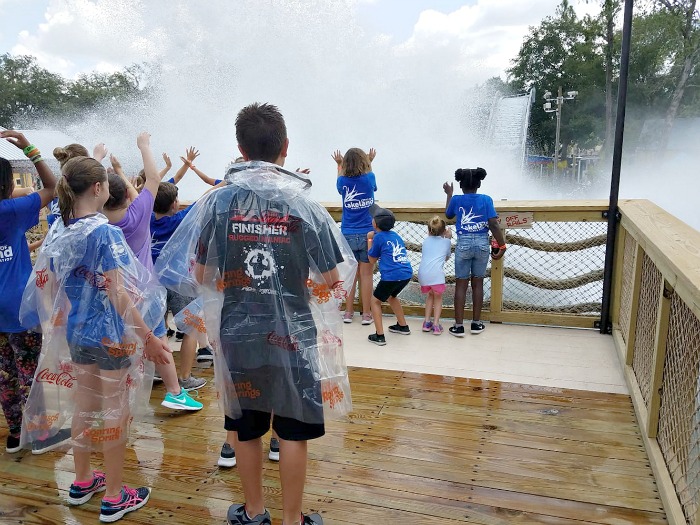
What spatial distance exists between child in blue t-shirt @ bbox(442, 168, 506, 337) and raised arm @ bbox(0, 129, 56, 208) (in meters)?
2.75

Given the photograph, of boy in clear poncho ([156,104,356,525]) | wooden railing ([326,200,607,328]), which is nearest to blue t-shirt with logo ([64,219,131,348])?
boy in clear poncho ([156,104,356,525])

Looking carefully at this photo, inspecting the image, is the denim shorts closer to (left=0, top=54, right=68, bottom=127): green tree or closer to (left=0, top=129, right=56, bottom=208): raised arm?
(left=0, top=129, right=56, bottom=208): raised arm

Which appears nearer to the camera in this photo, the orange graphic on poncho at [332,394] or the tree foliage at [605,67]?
the orange graphic on poncho at [332,394]

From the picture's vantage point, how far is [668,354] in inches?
97.7

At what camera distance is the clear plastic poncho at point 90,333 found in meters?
2.12

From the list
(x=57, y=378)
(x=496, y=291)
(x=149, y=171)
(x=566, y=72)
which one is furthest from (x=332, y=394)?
(x=566, y=72)

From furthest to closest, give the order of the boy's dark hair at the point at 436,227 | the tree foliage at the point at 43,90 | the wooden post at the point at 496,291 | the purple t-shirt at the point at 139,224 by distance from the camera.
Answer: the tree foliage at the point at 43,90, the wooden post at the point at 496,291, the boy's dark hair at the point at 436,227, the purple t-shirt at the point at 139,224

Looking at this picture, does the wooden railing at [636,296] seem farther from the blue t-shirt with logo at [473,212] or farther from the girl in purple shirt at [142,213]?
the girl in purple shirt at [142,213]

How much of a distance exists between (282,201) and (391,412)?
1765mm

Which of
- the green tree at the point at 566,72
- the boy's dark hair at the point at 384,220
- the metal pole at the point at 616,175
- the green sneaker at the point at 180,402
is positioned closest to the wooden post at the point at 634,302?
the metal pole at the point at 616,175

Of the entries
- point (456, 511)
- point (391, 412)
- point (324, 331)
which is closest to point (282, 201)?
point (324, 331)

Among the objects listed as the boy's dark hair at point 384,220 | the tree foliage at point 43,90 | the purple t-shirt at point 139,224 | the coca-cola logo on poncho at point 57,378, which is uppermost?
the tree foliage at point 43,90

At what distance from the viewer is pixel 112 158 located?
3150 mm

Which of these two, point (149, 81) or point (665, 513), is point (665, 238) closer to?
point (665, 513)
